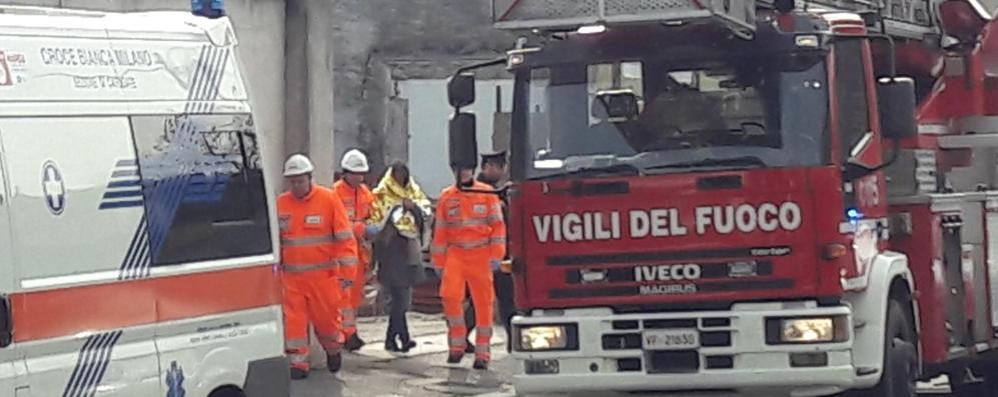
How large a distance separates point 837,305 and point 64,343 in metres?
4.21

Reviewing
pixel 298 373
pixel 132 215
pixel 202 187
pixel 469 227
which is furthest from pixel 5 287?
pixel 469 227

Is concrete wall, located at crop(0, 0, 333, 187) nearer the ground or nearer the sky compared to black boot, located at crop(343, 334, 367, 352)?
nearer the sky

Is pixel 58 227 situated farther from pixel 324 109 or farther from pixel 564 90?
pixel 324 109

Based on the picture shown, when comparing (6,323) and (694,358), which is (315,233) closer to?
(694,358)

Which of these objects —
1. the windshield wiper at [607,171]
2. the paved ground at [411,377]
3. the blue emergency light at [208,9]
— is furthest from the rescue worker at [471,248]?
the blue emergency light at [208,9]

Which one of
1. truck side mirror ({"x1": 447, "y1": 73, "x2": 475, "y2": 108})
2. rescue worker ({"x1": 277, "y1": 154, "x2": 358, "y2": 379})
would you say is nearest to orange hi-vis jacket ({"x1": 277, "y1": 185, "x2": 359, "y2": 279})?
rescue worker ({"x1": 277, "y1": 154, "x2": 358, "y2": 379})

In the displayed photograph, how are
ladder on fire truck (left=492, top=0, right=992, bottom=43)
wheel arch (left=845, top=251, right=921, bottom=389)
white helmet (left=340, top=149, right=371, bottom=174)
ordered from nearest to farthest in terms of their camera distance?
ladder on fire truck (left=492, top=0, right=992, bottom=43) < wheel arch (left=845, top=251, right=921, bottom=389) < white helmet (left=340, top=149, right=371, bottom=174)

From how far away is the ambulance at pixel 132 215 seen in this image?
7.55m

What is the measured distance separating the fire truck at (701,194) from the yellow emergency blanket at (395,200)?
523 cm

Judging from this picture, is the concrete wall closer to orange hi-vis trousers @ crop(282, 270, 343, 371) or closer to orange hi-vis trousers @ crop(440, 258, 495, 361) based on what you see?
orange hi-vis trousers @ crop(282, 270, 343, 371)

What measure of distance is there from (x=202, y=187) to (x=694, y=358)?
292 centimetres

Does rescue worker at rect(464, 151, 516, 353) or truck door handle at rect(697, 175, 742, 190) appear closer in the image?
truck door handle at rect(697, 175, 742, 190)

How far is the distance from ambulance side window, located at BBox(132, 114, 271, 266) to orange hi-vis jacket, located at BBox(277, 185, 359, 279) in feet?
13.7

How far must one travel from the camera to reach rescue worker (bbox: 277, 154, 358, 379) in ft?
43.7
